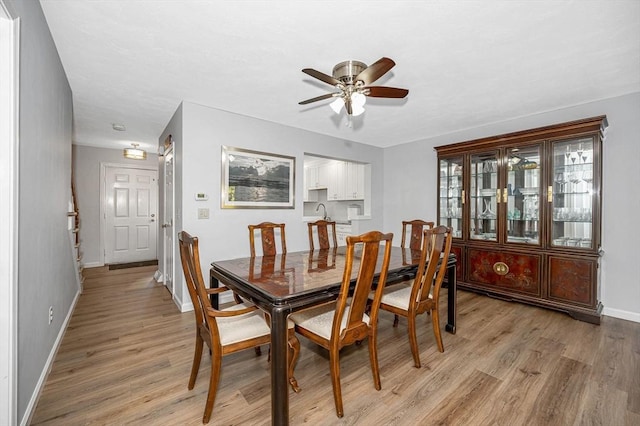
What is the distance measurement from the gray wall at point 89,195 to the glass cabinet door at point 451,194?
627 centimetres

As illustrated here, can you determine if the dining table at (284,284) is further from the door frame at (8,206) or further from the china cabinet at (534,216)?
the china cabinet at (534,216)

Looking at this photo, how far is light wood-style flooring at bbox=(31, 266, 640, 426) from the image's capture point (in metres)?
1.63

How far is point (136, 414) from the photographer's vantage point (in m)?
1.63

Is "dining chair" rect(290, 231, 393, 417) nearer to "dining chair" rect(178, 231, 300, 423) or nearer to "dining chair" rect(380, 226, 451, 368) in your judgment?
"dining chair" rect(178, 231, 300, 423)

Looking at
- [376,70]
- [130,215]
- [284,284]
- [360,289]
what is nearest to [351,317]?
[360,289]

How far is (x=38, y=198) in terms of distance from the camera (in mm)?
1814

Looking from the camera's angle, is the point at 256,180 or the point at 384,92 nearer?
the point at 384,92

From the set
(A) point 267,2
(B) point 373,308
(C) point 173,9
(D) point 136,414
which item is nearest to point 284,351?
(B) point 373,308

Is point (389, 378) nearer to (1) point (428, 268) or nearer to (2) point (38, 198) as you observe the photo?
(1) point (428, 268)

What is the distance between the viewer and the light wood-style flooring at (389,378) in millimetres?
1631

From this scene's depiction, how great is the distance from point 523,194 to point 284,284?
3421 mm

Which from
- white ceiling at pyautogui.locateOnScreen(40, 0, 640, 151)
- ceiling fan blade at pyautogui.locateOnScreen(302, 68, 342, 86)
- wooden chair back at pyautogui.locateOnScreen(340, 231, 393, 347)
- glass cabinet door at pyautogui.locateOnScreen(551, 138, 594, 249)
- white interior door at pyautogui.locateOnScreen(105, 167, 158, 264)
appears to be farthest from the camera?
white interior door at pyautogui.locateOnScreen(105, 167, 158, 264)

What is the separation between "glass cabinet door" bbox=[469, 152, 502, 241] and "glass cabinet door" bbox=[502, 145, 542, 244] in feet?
0.64

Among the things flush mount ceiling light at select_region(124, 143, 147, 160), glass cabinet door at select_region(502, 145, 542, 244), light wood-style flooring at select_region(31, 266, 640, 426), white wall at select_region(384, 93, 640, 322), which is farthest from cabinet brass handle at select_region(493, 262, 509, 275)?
flush mount ceiling light at select_region(124, 143, 147, 160)
